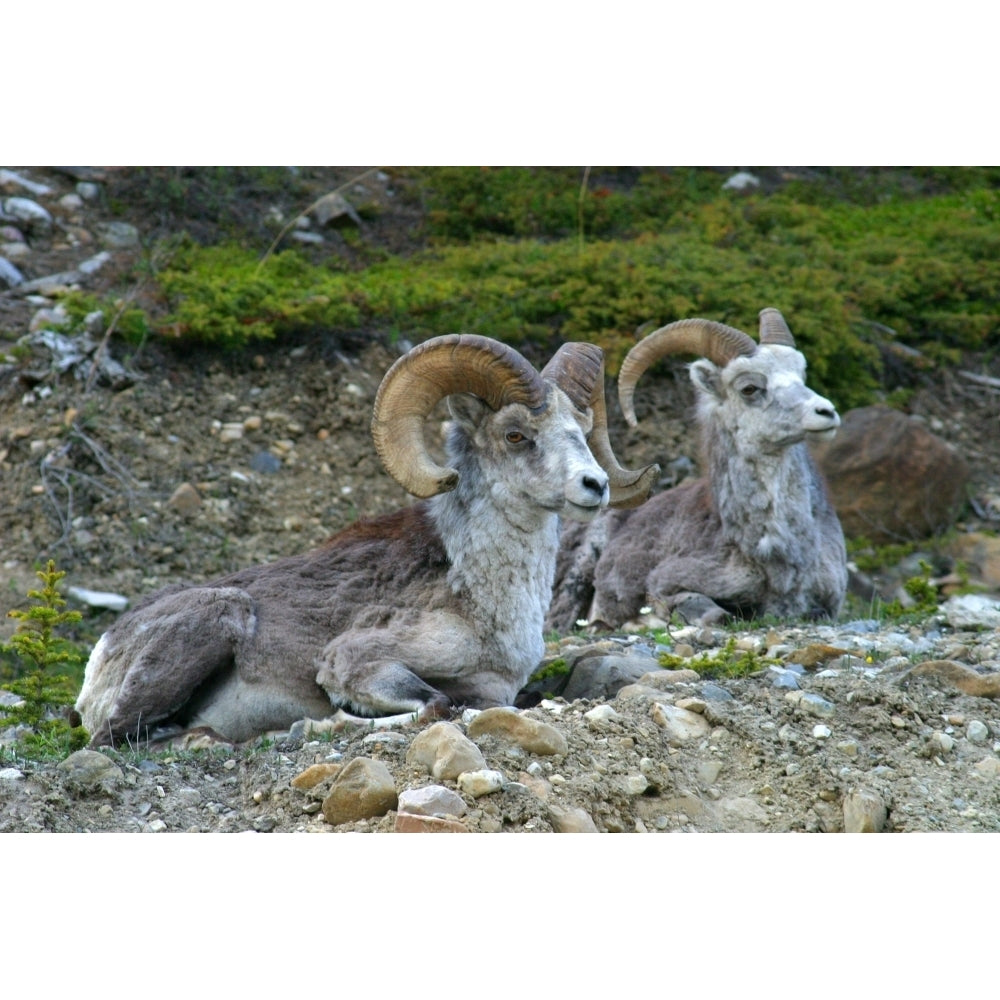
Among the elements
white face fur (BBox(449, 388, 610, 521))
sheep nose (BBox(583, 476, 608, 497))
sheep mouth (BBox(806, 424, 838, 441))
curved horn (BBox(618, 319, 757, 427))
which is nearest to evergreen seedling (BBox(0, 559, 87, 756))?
white face fur (BBox(449, 388, 610, 521))

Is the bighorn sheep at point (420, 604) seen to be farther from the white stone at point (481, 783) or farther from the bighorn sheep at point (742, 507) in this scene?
the bighorn sheep at point (742, 507)

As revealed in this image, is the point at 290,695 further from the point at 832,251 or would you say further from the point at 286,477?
the point at 832,251

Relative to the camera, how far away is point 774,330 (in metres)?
13.1

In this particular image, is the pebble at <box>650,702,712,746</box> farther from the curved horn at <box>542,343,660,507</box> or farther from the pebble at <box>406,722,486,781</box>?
the curved horn at <box>542,343,660,507</box>

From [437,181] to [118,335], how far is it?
6428 mm

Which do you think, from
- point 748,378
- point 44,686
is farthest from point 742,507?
point 44,686

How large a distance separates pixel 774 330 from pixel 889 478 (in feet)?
15.7

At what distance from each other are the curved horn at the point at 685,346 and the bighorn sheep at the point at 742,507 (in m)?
0.01

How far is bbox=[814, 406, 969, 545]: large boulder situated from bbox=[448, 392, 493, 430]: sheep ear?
29.4 feet

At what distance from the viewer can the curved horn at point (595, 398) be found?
908 centimetres

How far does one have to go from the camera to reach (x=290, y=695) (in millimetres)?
8906

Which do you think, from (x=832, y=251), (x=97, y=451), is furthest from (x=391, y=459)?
(x=832, y=251)

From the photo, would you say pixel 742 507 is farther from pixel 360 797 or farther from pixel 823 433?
pixel 360 797

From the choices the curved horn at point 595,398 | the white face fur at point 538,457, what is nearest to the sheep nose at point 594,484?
the white face fur at point 538,457
